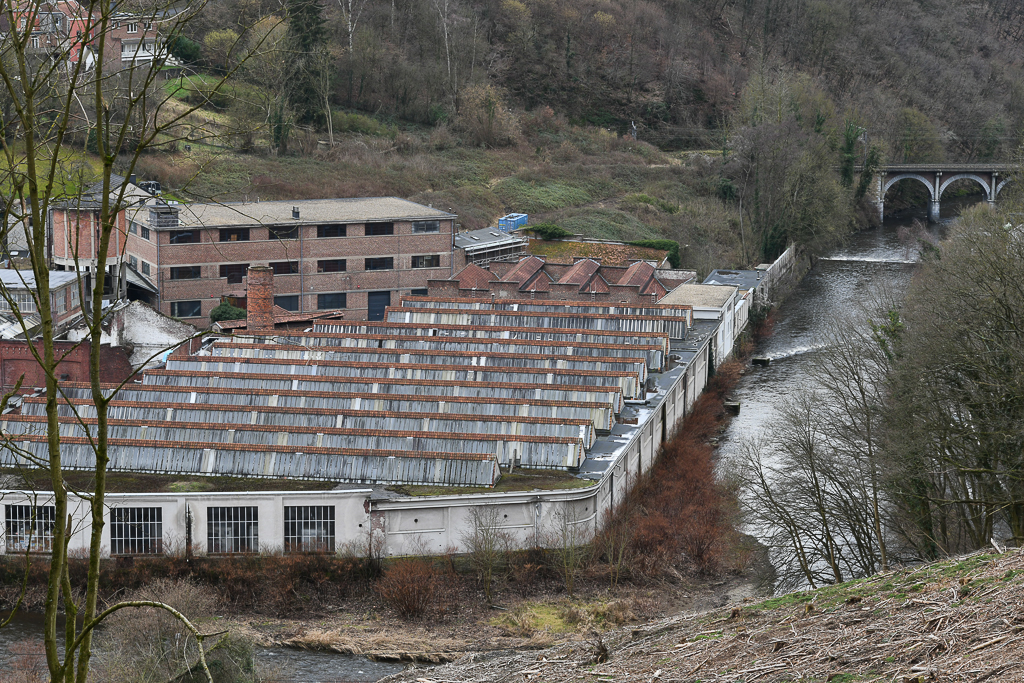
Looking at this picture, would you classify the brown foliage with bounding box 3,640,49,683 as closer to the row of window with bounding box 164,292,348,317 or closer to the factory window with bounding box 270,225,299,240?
the factory window with bounding box 270,225,299,240

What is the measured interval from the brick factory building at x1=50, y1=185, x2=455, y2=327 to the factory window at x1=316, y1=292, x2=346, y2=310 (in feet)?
0.16

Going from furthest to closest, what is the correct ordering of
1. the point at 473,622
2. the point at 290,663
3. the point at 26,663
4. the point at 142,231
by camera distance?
the point at 142,231 < the point at 473,622 < the point at 290,663 < the point at 26,663

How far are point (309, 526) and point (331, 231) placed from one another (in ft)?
89.2

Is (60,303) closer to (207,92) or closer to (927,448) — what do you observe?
(927,448)

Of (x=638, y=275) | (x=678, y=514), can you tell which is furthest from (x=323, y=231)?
(x=678, y=514)

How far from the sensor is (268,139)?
74.7 meters

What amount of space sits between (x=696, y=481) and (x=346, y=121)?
187 ft

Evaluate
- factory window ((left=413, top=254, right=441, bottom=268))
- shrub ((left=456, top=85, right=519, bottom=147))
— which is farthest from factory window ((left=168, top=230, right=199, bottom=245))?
shrub ((left=456, top=85, right=519, bottom=147))

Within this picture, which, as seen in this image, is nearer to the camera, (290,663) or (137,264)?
(290,663)

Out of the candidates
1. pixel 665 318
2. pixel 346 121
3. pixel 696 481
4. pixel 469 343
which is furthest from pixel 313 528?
pixel 346 121

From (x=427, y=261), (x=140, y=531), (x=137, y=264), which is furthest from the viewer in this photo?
(x=427, y=261)

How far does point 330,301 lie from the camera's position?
53531 mm

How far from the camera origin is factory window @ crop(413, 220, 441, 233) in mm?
54469

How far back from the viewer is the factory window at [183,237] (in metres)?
49.9
